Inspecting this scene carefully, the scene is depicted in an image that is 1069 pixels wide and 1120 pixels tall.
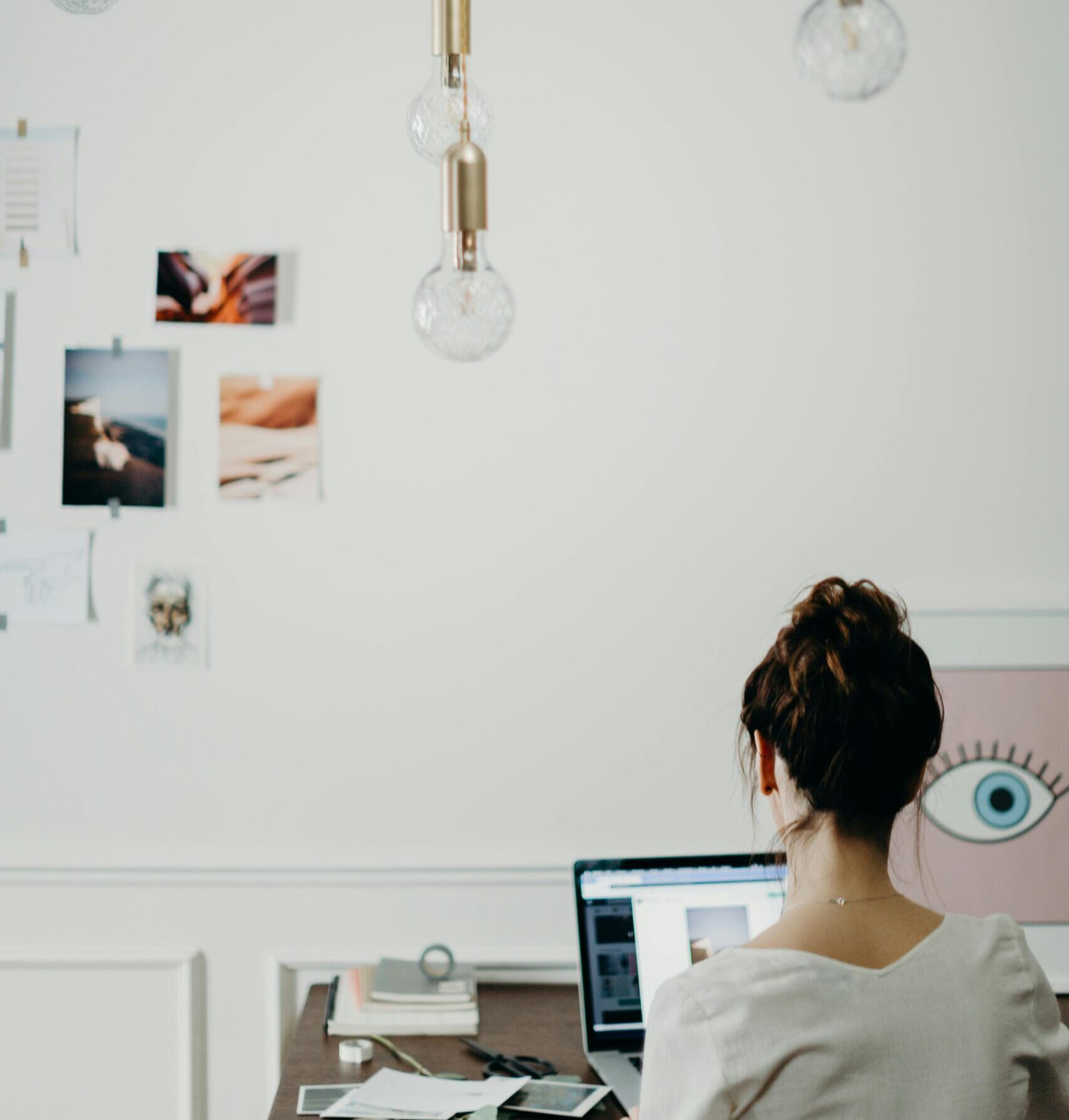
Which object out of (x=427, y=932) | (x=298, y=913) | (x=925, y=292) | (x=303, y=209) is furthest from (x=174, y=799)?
(x=925, y=292)

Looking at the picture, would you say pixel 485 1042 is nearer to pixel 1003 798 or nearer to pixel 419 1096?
pixel 419 1096

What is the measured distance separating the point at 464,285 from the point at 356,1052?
3.83ft

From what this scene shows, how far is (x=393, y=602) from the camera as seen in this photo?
212 cm

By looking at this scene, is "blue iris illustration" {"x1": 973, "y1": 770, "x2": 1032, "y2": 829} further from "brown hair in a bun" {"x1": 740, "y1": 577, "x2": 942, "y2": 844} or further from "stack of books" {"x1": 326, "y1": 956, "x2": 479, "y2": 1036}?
"brown hair in a bun" {"x1": 740, "y1": 577, "x2": 942, "y2": 844}

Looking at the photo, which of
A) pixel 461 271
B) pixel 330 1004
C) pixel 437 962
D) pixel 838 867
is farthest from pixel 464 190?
pixel 437 962

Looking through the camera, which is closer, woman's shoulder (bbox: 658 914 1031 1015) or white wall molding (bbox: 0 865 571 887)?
woman's shoulder (bbox: 658 914 1031 1015)

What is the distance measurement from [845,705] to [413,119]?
709 millimetres

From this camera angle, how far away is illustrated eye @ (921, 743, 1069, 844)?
6.91 feet

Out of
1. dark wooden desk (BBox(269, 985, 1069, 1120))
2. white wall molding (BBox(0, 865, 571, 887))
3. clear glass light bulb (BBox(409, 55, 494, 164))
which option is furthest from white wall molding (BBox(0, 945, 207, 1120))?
clear glass light bulb (BBox(409, 55, 494, 164))

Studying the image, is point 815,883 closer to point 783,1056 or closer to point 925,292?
point 783,1056

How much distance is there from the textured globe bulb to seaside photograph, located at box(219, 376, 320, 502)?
1040mm

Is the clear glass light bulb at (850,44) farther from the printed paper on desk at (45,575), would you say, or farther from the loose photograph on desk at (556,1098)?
the printed paper on desk at (45,575)

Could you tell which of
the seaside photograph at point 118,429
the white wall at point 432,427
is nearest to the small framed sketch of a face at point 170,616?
the white wall at point 432,427

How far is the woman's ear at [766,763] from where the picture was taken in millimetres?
1103
